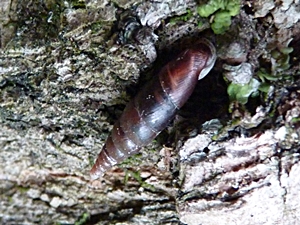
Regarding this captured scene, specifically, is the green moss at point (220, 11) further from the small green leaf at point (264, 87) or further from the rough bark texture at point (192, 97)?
the small green leaf at point (264, 87)

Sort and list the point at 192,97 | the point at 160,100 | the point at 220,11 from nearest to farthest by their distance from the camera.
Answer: the point at 220,11
the point at 160,100
the point at 192,97

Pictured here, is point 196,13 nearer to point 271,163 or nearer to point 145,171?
point 271,163

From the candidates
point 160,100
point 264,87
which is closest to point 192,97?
point 160,100

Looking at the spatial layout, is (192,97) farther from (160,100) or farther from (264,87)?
(264,87)

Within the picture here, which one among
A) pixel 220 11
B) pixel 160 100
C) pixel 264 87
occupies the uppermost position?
pixel 220 11

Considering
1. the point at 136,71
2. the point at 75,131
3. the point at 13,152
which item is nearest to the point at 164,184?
the point at 75,131

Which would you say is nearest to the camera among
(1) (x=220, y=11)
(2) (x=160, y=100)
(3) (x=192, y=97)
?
(1) (x=220, y=11)

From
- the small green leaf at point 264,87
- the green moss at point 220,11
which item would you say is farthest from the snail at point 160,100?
the small green leaf at point 264,87

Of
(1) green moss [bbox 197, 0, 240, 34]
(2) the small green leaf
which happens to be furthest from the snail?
(2) the small green leaf
